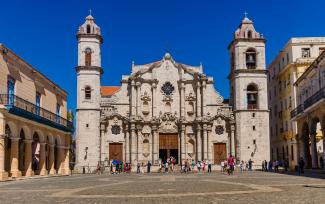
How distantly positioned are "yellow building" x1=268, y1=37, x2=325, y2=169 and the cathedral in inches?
114

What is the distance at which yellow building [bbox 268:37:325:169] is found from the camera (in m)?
50.5

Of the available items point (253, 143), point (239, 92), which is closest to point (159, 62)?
point (239, 92)

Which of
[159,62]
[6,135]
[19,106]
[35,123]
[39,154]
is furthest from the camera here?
[159,62]

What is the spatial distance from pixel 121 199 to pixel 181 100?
1587 inches

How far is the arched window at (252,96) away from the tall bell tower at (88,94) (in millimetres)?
18147

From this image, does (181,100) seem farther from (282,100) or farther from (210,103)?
(282,100)

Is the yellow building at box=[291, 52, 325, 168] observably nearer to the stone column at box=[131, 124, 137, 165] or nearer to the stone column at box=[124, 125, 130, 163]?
the stone column at box=[131, 124, 137, 165]

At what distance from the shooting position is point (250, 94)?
177 feet

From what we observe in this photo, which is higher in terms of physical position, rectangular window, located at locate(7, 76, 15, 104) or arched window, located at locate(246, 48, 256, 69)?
arched window, located at locate(246, 48, 256, 69)

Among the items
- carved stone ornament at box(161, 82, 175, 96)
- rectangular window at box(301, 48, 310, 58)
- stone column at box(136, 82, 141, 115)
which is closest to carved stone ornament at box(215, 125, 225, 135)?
carved stone ornament at box(161, 82, 175, 96)

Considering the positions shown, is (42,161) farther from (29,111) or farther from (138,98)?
(138,98)

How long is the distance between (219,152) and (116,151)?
41.1ft

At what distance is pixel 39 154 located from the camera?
115 feet

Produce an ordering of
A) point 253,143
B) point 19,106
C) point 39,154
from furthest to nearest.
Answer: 1. point 253,143
2. point 39,154
3. point 19,106
